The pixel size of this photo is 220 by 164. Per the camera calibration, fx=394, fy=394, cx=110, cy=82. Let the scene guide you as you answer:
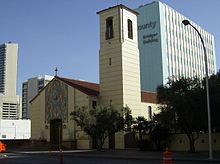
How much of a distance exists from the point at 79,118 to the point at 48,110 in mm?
14958

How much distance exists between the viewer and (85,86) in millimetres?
56500

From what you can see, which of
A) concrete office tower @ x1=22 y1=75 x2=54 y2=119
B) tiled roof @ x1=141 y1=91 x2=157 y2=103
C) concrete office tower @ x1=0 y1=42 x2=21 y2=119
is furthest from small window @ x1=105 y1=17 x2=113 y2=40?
concrete office tower @ x1=0 y1=42 x2=21 y2=119

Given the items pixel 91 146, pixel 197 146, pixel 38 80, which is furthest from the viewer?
pixel 38 80

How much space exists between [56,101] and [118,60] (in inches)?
443

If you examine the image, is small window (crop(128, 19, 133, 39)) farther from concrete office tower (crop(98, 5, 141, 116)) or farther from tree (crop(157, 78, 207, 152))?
tree (crop(157, 78, 207, 152))

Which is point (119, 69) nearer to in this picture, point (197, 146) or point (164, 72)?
point (197, 146)

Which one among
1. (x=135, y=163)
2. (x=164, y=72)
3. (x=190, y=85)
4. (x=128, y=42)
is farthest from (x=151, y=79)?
(x=135, y=163)

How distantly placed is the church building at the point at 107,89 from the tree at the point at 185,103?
14.2m

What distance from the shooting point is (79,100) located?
5241 cm

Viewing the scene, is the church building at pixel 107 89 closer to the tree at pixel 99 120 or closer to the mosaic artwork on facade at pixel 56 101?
the mosaic artwork on facade at pixel 56 101

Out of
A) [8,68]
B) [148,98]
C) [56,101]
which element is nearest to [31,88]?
[8,68]

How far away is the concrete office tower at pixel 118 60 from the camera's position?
169 ft

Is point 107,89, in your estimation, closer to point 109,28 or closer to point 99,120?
point 109,28

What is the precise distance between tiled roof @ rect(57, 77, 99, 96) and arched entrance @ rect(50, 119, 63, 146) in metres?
5.52
